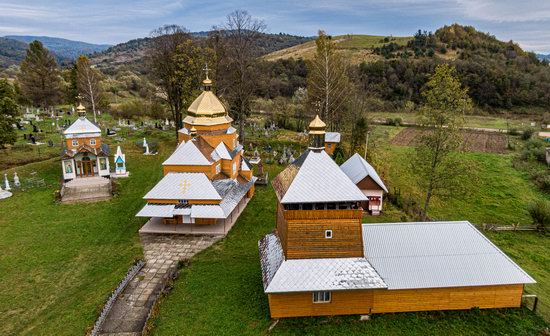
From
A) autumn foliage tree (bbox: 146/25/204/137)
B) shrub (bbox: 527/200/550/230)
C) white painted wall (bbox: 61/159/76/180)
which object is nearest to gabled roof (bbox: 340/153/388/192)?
shrub (bbox: 527/200/550/230)

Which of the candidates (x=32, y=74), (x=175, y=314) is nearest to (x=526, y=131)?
(x=175, y=314)

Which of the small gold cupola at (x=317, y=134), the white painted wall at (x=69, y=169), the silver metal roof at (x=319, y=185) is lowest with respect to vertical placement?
the white painted wall at (x=69, y=169)

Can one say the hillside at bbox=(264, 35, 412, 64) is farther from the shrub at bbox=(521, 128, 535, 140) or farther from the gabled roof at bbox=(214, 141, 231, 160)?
the gabled roof at bbox=(214, 141, 231, 160)

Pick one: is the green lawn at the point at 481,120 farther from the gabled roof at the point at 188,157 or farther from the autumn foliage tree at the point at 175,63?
the gabled roof at the point at 188,157

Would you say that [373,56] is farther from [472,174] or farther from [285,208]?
[285,208]

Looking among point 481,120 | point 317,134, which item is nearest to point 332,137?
point 317,134

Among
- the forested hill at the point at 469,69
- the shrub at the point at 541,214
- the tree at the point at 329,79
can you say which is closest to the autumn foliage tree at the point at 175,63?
the tree at the point at 329,79
